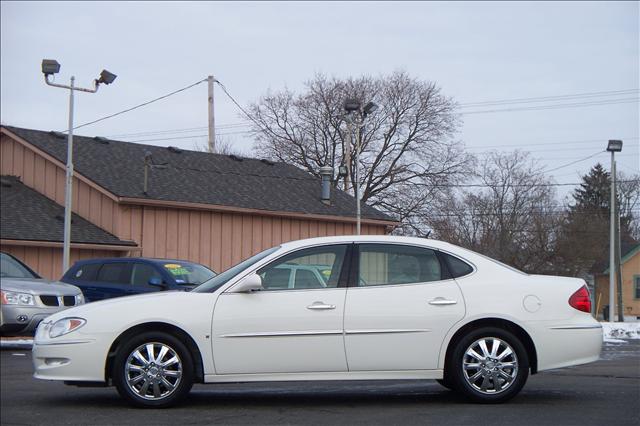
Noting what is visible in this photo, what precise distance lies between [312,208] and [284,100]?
18.9m

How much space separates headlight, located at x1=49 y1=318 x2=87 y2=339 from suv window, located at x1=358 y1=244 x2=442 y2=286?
2434mm

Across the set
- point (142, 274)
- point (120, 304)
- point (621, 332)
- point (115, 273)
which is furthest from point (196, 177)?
point (120, 304)

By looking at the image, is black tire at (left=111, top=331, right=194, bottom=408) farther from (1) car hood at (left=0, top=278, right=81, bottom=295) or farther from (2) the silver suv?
(1) car hood at (left=0, top=278, right=81, bottom=295)

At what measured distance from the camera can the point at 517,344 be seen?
25.7ft

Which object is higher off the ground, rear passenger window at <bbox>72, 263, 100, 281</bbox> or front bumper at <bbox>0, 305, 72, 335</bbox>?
rear passenger window at <bbox>72, 263, 100, 281</bbox>

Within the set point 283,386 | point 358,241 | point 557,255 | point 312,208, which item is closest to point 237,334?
point 358,241

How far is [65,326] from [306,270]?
7.03 ft

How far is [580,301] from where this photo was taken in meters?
8.11

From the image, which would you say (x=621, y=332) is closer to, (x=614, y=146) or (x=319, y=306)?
(x=614, y=146)

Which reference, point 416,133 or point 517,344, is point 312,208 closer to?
point 416,133

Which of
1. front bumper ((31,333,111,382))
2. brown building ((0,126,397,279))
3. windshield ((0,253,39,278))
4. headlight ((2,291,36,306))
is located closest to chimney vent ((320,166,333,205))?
brown building ((0,126,397,279))

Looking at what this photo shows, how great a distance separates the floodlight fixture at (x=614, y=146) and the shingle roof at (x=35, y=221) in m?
17.4

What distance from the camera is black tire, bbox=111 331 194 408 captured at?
761cm

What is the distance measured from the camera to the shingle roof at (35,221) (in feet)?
82.8
